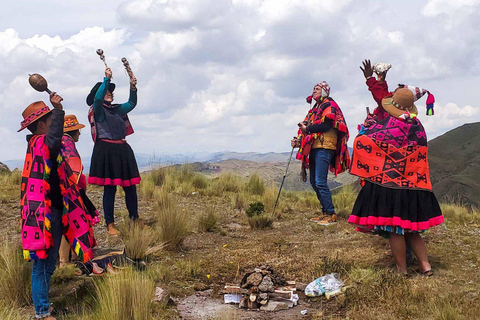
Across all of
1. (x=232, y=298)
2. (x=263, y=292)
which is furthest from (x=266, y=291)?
(x=232, y=298)

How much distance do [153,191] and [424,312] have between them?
8102 millimetres

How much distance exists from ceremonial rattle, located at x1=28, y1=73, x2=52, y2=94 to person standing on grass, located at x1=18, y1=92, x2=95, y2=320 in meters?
0.13

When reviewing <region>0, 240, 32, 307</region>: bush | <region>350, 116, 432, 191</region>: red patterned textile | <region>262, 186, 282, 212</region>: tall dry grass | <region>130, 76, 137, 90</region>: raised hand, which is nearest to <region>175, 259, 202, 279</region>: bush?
<region>0, 240, 32, 307</region>: bush

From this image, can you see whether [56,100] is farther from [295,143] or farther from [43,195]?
[295,143]

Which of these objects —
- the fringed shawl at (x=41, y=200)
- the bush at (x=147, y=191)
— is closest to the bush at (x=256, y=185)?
the bush at (x=147, y=191)

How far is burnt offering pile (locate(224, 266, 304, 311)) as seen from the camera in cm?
474

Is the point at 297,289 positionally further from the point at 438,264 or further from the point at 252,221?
the point at 252,221

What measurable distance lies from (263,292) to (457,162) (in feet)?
184

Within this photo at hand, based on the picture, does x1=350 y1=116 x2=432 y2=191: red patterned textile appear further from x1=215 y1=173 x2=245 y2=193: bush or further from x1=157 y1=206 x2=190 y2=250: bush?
x1=215 y1=173 x2=245 y2=193: bush

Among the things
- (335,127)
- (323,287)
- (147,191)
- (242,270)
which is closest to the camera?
(323,287)

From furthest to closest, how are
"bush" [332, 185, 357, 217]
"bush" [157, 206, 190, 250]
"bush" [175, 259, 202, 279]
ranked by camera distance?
1. "bush" [332, 185, 357, 217]
2. "bush" [157, 206, 190, 250]
3. "bush" [175, 259, 202, 279]

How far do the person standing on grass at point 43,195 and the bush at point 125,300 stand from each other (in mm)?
495

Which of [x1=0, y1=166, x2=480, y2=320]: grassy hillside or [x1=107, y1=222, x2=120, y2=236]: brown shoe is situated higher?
[x1=107, y1=222, x2=120, y2=236]: brown shoe

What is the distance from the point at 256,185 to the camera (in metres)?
13.2
